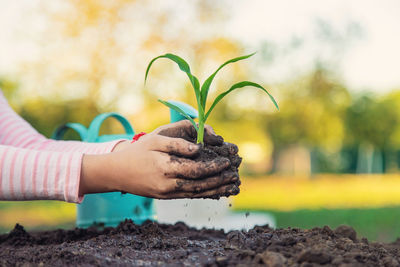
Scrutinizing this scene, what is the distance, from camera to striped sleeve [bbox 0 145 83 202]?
4.19 feet

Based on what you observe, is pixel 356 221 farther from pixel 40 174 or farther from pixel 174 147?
pixel 40 174

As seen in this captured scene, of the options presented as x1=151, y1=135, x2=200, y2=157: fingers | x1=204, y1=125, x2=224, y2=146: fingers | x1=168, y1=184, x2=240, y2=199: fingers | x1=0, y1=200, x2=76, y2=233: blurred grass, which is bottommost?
x1=0, y1=200, x2=76, y2=233: blurred grass

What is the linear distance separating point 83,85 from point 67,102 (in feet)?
2.01

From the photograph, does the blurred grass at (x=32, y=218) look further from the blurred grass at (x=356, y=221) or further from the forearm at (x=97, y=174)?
the forearm at (x=97, y=174)

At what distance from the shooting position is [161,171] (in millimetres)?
1153

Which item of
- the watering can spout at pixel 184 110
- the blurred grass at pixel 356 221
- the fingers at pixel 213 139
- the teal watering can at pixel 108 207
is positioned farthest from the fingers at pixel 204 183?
the blurred grass at pixel 356 221

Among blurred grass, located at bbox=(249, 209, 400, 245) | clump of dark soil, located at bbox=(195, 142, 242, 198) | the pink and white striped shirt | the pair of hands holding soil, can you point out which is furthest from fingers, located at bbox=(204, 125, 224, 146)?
blurred grass, located at bbox=(249, 209, 400, 245)

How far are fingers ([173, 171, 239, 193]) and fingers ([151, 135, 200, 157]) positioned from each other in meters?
0.08

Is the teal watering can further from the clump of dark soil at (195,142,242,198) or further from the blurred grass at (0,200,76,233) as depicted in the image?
the blurred grass at (0,200,76,233)

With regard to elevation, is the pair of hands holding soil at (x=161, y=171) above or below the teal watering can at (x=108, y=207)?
above

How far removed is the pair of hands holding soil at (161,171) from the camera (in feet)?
3.81

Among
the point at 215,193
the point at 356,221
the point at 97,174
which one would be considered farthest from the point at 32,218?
the point at 215,193

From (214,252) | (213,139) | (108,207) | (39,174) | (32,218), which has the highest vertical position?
(213,139)

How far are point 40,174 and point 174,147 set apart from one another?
0.46 m
